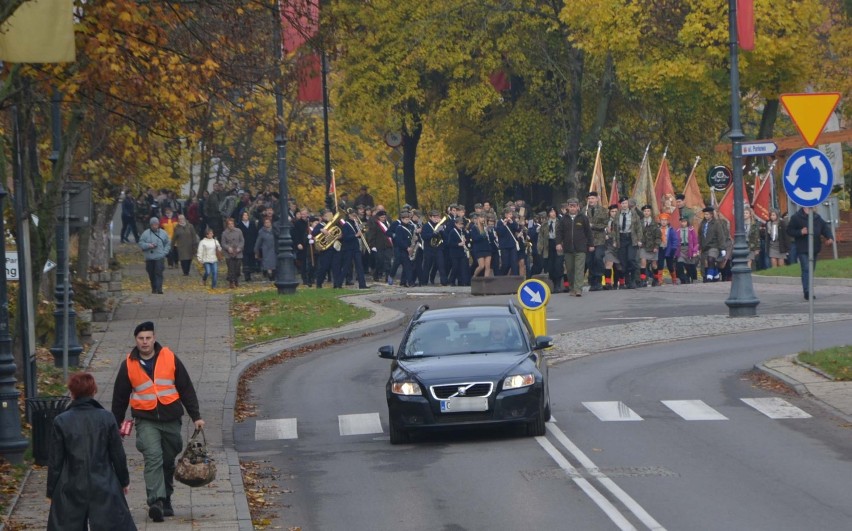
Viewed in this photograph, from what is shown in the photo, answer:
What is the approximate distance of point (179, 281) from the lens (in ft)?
144

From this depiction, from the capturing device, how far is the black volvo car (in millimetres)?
16344

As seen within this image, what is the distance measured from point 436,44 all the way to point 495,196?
1006 cm

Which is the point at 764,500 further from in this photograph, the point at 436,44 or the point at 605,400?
the point at 436,44

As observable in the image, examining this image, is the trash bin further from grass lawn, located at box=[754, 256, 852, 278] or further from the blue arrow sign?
grass lawn, located at box=[754, 256, 852, 278]

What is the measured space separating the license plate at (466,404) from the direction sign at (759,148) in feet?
41.8

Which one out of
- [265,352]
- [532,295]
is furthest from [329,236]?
[532,295]

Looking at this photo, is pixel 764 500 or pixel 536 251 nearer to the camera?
pixel 764 500

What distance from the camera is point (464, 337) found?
17.8 meters

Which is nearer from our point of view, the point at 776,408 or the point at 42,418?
the point at 42,418

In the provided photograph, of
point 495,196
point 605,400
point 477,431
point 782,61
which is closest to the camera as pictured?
point 477,431

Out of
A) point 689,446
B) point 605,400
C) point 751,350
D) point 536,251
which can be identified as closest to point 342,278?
point 536,251

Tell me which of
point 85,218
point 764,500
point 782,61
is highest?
point 782,61

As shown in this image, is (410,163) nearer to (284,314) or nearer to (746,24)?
(746,24)

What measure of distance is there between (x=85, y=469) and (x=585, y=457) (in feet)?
20.0
